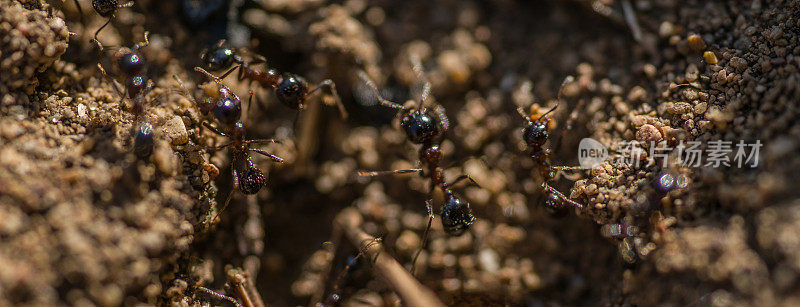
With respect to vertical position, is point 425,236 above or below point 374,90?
below

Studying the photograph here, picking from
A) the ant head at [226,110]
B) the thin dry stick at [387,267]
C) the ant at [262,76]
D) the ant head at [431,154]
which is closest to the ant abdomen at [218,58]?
the ant at [262,76]

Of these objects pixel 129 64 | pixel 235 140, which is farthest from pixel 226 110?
pixel 129 64

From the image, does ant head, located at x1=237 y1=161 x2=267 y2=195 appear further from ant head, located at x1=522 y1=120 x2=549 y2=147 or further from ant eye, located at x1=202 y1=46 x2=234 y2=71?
ant head, located at x1=522 y1=120 x2=549 y2=147

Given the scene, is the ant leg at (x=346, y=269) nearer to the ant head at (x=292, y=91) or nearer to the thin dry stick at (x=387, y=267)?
the thin dry stick at (x=387, y=267)

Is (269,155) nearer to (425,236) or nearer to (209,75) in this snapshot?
(209,75)

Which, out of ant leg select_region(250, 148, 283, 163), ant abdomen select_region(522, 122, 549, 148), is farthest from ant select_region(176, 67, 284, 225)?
ant abdomen select_region(522, 122, 549, 148)

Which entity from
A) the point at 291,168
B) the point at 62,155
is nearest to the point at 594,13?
the point at 291,168
